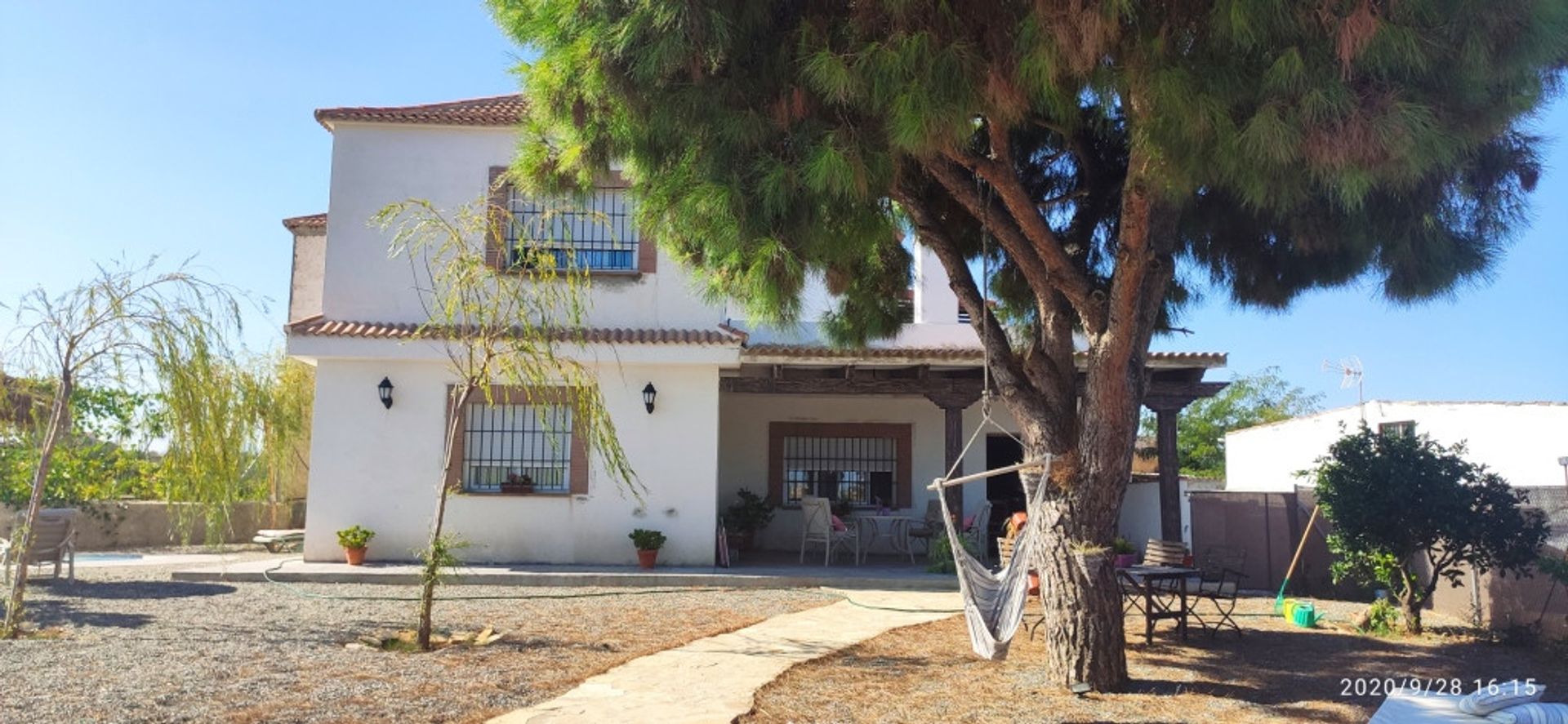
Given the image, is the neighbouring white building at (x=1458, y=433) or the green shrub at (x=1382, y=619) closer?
the green shrub at (x=1382, y=619)

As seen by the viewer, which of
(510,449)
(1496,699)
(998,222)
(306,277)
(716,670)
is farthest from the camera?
(306,277)

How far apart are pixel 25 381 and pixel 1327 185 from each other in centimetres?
906

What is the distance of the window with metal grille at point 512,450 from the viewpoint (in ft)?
43.5

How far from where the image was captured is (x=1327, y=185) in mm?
5297

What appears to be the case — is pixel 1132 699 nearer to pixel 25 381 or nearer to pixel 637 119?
pixel 637 119

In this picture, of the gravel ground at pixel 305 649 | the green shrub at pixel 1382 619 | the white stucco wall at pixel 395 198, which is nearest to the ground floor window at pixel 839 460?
the white stucco wall at pixel 395 198

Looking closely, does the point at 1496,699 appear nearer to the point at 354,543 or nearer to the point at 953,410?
the point at 953,410

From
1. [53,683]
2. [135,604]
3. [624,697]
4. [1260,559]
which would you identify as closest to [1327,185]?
[624,697]

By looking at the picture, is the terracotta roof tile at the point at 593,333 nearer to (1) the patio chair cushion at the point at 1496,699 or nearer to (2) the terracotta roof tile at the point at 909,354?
(2) the terracotta roof tile at the point at 909,354

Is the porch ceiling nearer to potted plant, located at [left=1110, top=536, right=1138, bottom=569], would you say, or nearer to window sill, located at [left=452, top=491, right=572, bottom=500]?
potted plant, located at [left=1110, top=536, right=1138, bottom=569]

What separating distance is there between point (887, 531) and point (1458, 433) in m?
11.8

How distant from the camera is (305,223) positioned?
18422mm

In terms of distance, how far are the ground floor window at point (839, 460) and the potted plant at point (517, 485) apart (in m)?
4.09

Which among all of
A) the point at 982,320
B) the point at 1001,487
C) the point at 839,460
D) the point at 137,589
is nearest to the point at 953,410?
the point at 839,460
